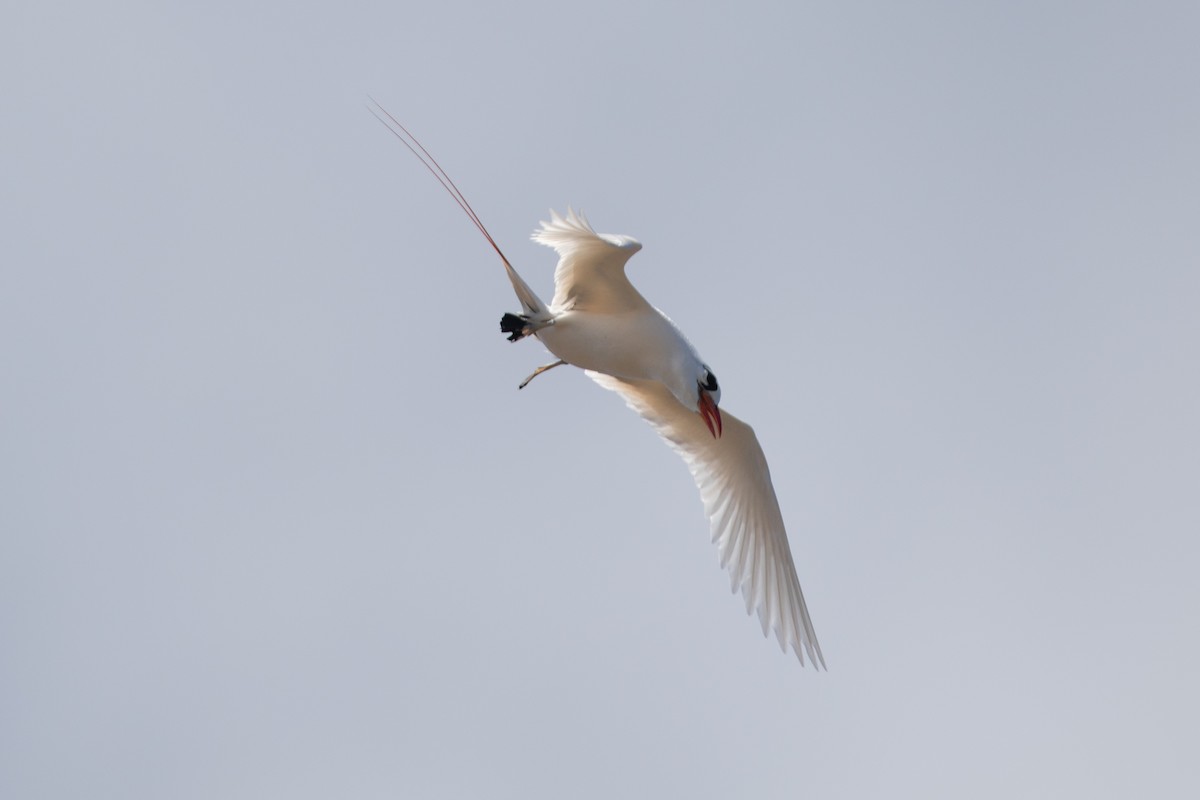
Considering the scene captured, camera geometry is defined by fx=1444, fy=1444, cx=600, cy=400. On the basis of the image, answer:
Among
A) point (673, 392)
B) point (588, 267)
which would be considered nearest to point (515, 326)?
point (588, 267)

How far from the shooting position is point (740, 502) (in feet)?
56.7

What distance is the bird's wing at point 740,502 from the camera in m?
16.6

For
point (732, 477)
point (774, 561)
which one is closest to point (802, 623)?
point (774, 561)

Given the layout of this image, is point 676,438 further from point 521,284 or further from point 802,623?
point 521,284

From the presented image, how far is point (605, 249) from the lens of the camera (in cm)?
1441

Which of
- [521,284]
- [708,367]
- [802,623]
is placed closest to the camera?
[521,284]

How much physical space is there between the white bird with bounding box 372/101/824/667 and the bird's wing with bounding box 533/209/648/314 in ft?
0.04

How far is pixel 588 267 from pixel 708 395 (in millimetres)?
1830

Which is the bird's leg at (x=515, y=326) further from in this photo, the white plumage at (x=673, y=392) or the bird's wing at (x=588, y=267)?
the bird's wing at (x=588, y=267)

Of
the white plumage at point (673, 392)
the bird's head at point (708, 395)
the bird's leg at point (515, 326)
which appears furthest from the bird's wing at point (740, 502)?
the bird's leg at point (515, 326)

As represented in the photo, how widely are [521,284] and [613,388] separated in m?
3.48

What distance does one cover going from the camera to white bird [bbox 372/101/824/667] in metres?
14.6

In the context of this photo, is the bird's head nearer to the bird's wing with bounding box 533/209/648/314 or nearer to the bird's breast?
the bird's breast

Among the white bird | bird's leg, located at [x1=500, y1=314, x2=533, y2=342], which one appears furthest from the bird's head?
bird's leg, located at [x1=500, y1=314, x2=533, y2=342]
